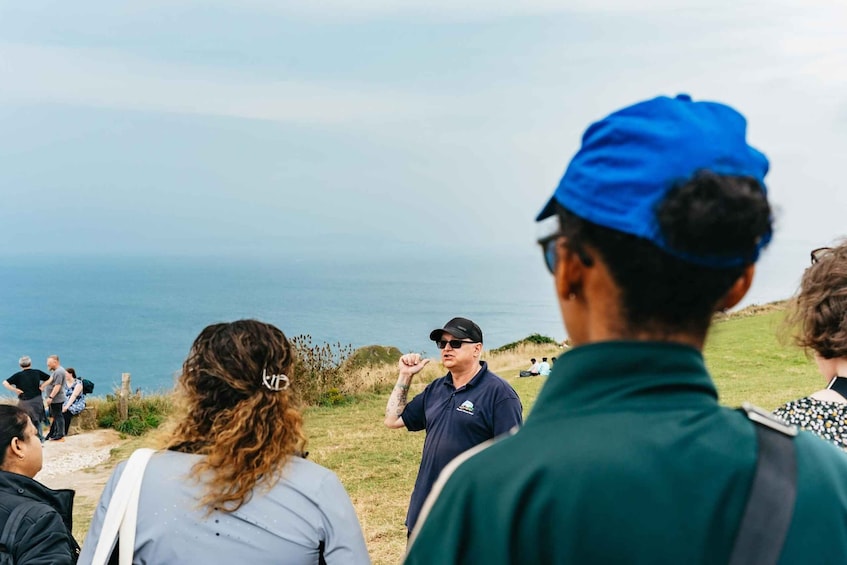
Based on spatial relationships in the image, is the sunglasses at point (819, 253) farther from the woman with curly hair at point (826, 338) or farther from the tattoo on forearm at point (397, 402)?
the tattoo on forearm at point (397, 402)

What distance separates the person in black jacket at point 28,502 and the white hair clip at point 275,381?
115 cm

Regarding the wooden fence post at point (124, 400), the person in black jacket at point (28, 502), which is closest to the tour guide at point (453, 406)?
the person in black jacket at point (28, 502)

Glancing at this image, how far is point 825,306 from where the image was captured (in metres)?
2.52

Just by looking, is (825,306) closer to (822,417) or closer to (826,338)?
(826,338)

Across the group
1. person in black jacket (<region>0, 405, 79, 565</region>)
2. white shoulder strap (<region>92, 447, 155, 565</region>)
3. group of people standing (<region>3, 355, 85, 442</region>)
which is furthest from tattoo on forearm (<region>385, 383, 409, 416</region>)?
group of people standing (<region>3, 355, 85, 442</region>)

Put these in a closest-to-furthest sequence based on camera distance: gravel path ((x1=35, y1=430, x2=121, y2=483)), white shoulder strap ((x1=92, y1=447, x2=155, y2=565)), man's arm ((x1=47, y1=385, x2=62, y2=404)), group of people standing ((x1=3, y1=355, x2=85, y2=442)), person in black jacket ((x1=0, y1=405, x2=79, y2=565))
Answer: white shoulder strap ((x1=92, y1=447, x2=155, y2=565)) < person in black jacket ((x1=0, y1=405, x2=79, y2=565)) < gravel path ((x1=35, y1=430, x2=121, y2=483)) < group of people standing ((x1=3, y1=355, x2=85, y2=442)) < man's arm ((x1=47, y1=385, x2=62, y2=404))

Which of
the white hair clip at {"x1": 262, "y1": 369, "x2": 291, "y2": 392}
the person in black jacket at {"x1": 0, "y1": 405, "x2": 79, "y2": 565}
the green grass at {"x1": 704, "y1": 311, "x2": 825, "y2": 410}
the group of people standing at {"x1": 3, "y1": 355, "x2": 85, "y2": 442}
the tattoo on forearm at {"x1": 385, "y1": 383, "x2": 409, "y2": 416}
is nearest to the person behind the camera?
the white hair clip at {"x1": 262, "y1": 369, "x2": 291, "y2": 392}

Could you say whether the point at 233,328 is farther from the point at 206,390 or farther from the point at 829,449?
the point at 829,449

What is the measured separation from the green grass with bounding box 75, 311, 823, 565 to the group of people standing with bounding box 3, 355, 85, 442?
2.05 meters

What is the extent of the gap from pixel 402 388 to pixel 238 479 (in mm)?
2856

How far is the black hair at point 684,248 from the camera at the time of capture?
3.60 feet

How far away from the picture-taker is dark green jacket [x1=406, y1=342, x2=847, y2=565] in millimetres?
1027

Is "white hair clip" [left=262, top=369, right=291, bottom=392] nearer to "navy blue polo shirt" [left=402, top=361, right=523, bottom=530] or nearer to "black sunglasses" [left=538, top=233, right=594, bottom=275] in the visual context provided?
"black sunglasses" [left=538, top=233, right=594, bottom=275]

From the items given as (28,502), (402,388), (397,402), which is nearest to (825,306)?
(28,502)
